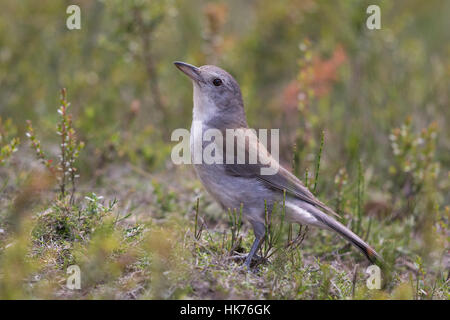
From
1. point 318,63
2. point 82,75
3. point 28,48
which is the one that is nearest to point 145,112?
point 82,75

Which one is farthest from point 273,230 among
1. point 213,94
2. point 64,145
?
point 64,145

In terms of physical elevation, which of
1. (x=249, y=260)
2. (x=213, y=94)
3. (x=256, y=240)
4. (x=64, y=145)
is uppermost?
(x=213, y=94)

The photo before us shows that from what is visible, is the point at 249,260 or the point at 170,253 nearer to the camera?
the point at 170,253

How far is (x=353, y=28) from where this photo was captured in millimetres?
7824

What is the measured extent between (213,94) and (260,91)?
434 cm

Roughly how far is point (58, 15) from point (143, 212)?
15.7ft

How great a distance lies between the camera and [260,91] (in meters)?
9.29

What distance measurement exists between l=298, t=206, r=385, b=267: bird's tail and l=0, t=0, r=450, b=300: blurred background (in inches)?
→ 38.2

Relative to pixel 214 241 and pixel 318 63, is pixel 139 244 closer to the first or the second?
pixel 214 241

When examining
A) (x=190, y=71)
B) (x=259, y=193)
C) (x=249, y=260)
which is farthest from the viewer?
(x=190, y=71)

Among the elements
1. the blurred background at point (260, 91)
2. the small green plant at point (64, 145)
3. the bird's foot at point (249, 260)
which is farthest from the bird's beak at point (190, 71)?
the bird's foot at point (249, 260)

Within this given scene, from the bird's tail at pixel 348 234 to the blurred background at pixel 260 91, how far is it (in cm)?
97

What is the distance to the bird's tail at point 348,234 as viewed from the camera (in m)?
4.37

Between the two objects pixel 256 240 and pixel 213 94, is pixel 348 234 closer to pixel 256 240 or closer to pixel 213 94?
pixel 256 240
